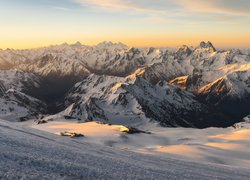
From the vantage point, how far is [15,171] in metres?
16.2

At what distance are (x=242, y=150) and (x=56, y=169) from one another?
85988 mm

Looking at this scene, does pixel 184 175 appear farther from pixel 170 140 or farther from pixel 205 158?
pixel 170 140

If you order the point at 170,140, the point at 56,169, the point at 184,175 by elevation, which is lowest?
the point at 170,140

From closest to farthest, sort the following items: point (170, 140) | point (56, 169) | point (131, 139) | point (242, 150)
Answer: point (56, 169)
point (242, 150)
point (131, 139)
point (170, 140)

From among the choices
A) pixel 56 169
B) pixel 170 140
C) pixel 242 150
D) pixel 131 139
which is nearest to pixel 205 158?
pixel 242 150

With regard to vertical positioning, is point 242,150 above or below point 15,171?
below

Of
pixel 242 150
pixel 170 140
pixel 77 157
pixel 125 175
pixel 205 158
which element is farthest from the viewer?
pixel 170 140

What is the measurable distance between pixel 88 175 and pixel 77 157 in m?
4.67

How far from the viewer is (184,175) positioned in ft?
75.8

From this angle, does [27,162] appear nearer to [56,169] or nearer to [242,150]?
[56,169]

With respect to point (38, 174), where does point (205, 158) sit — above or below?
below

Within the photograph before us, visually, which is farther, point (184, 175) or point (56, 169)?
point (184, 175)

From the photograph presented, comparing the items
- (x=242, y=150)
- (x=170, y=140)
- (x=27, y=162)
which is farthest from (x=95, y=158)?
(x=170, y=140)

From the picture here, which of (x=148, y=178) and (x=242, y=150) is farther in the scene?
(x=242, y=150)
